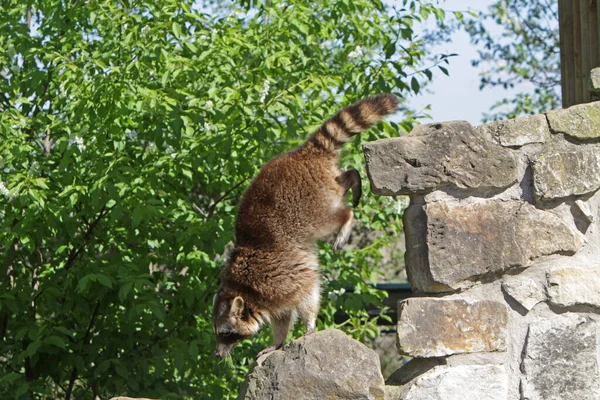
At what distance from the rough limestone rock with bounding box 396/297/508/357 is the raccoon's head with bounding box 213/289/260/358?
116cm

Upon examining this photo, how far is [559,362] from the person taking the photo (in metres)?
2.88

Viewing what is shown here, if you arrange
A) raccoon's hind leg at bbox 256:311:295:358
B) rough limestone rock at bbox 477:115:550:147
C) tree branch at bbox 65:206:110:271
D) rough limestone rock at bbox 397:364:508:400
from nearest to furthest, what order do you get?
rough limestone rock at bbox 397:364:508:400 < rough limestone rock at bbox 477:115:550:147 < raccoon's hind leg at bbox 256:311:295:358 < tree branch at bbox 65:206:110:271

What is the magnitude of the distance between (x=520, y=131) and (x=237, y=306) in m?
1.57

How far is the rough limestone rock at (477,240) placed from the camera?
284 cm

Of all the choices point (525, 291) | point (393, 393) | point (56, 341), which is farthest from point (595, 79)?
point (56, 341)

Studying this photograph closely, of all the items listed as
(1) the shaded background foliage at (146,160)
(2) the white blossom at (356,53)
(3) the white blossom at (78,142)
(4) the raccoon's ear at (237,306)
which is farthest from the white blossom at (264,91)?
(4) the raccoon's ear at (237,306)

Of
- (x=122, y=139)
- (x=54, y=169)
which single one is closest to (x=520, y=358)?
(x=122, y=139)

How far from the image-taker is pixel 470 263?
9.34 feet

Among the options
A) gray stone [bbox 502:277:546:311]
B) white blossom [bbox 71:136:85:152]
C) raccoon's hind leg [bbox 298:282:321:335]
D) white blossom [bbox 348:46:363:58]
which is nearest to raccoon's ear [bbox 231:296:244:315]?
raccoon's hind leg [bbox 298:282:321:335]

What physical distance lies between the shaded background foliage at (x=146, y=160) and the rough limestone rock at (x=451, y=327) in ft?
7.09

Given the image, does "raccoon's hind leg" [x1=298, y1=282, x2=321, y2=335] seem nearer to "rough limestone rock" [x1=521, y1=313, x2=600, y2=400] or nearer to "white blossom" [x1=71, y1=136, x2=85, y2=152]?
"rough limestone rock" [x1=521, y1=313, x2=600, y2=400]

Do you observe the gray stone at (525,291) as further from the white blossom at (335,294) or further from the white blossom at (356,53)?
the white blossom at (356,53)

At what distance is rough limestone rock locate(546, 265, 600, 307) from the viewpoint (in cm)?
288

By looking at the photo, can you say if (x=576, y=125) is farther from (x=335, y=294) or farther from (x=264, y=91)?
(x=335, y=294)
